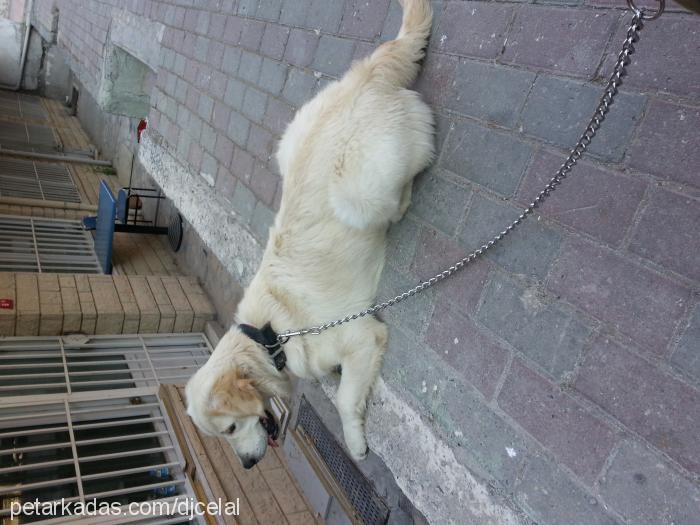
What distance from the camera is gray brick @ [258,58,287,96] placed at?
3403 millimetres

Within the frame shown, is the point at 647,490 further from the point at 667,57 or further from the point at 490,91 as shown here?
the point at 490,91

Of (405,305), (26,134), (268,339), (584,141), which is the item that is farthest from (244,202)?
(26,134)

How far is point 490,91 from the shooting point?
6.34 ft

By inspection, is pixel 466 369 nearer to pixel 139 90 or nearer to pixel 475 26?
pixel 475 26

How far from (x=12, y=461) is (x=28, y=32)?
16519 mm

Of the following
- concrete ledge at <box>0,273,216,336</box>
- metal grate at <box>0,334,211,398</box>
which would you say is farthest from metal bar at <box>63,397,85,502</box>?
concrete ledge at <box>0,273,216,336</box>

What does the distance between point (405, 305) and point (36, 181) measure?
842 cm

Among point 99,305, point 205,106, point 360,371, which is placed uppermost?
point 205,106

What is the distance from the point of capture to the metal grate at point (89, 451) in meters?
3.47

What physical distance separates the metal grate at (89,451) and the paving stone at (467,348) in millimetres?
2559

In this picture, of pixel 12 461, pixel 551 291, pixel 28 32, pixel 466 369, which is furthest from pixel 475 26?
pixel 28 32

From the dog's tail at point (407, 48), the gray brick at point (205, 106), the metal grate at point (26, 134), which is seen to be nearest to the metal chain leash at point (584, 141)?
the dog's tail at point (407, 48)

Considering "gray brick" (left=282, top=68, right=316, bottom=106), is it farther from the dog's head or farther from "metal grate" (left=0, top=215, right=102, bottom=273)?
"metal grate" (left=0, top=215, right=102, bottom=273)

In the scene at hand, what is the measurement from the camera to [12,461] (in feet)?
12.0
